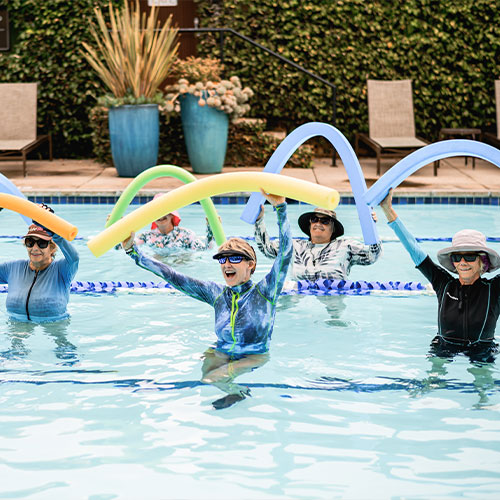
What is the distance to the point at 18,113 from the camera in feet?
48.3

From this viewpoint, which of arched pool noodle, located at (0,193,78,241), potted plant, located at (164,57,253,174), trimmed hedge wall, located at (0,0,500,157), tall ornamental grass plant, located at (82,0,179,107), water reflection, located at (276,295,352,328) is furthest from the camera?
trimmed hedge wall, located at (0,0,500,157)

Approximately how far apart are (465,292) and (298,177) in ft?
26.2

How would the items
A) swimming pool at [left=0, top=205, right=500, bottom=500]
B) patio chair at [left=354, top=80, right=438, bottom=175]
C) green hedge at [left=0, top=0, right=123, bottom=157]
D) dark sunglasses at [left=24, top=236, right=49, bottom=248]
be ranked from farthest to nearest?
1. green hedge at [left=0, top=0, right=123, bottom=157]
2. patio chair at [left=354, top=80, right=438, bottom=175]
3. dark sunglasses at [left=24, top=236, right=49, bottom=248]
4. swimming pool at [left=0, top=205, right=500, bottom=500]

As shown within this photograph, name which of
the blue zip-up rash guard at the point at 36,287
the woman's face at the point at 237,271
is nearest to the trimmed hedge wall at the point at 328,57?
the blue zip-up rash guard at the point at 36,287

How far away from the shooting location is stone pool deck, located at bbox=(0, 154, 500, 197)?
1243 centimetres

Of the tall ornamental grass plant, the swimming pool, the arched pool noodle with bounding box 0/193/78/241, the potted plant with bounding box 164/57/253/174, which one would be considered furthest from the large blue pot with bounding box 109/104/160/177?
the arched pool noodle with bounding box 0/193/78/241

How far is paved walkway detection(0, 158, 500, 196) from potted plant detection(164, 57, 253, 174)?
16.2 inches

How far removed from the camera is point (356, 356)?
6.44m

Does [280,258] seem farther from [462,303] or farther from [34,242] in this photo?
[34,242]

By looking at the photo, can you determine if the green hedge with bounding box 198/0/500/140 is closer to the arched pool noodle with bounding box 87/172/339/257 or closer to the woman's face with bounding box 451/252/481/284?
the woman's face with bounding box 451/252/481/284

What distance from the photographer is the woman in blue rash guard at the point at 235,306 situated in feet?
17.8

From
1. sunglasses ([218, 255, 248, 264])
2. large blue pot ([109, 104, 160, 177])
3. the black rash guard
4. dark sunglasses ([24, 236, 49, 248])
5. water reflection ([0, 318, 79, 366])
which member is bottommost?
water reflection ([0, 318, 79, 366])

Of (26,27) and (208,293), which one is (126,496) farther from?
(26,27)

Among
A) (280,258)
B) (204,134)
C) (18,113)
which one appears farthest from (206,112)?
(280,258)
